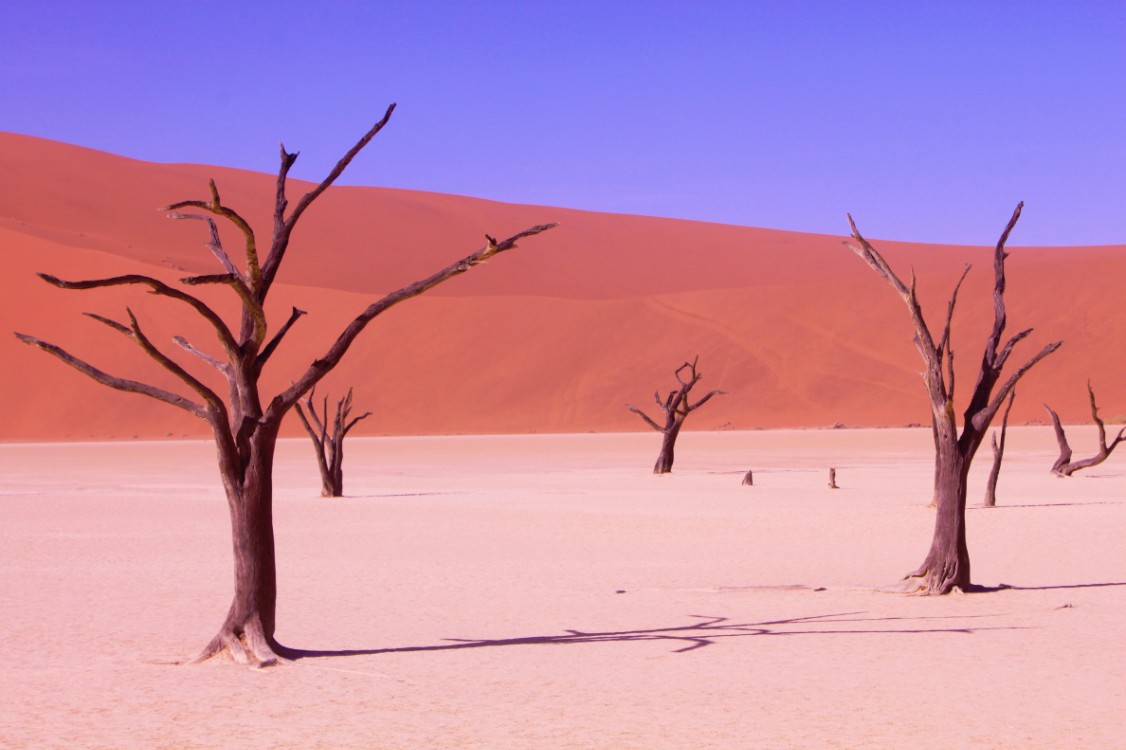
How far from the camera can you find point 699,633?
32.4 feet

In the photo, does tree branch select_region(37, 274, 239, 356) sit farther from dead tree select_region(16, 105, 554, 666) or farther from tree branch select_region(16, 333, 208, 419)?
A: tree branch select_region(16, 333, 208, 419)

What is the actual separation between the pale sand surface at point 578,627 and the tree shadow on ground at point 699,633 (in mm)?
46

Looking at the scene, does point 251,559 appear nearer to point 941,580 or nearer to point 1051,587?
point 941,580

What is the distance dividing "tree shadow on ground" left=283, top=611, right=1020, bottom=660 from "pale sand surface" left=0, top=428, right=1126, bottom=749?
1.8 inches

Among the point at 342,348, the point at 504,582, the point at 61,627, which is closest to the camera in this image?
the point at 342,348

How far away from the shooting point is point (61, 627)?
34.1 feet

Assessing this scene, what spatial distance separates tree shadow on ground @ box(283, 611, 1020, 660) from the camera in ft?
30.7

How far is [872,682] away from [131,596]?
7.01 m

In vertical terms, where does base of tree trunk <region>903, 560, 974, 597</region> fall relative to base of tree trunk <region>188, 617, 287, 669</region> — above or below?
above

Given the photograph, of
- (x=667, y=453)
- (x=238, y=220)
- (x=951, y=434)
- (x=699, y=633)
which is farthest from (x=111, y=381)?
(x=667, y=453)

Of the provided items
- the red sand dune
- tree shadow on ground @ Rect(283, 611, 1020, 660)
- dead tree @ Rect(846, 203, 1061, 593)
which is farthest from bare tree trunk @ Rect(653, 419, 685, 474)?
the red sand dune

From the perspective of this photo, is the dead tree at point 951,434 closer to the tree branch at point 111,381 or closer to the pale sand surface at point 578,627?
the pale sand surface at point 578,627

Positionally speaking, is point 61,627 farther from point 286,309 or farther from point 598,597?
point 286,309

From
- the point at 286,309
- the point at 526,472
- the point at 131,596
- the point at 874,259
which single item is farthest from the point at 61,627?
the point at 286,309
